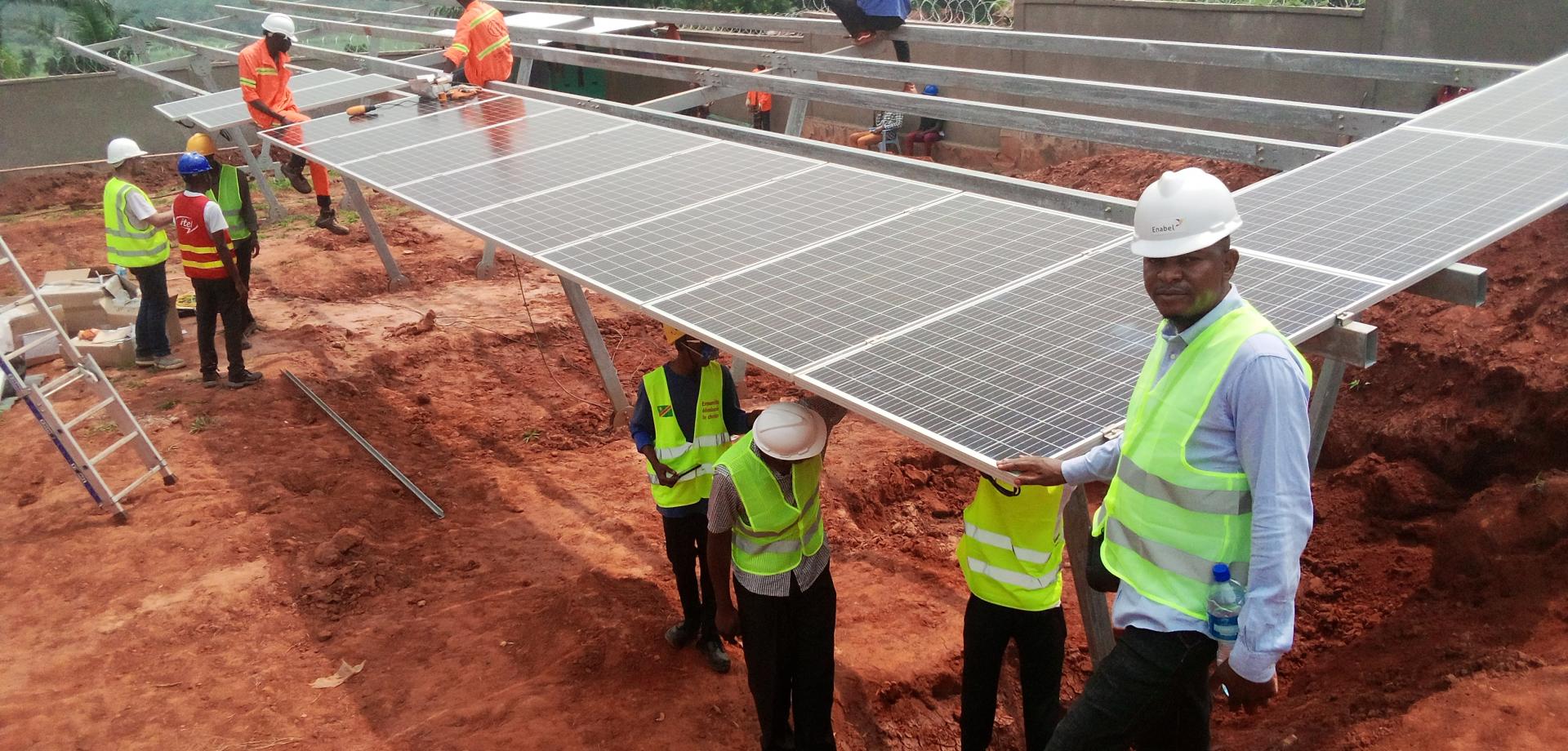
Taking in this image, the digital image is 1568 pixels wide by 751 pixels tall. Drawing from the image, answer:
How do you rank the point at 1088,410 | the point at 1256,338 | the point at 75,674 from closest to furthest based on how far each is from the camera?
the point at 1256,338
the point at 1088,410
the point at 75,674

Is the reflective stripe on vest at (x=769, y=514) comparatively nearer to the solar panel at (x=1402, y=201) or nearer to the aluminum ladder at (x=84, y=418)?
the solar panel at (x=1402, y=201)

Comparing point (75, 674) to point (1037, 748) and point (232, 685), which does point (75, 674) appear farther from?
point (1037, 748)

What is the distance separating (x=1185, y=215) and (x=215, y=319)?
31.7ft

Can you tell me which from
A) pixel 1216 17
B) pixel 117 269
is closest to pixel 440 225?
pixel 117 269

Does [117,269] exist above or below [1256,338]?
below

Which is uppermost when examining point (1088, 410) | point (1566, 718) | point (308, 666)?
point (1088, 410)

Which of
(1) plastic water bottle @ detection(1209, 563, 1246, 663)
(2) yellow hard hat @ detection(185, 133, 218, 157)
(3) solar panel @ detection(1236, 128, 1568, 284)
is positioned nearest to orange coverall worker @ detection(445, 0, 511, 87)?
(2) yellow hard hat @ detection(185, 133, 218, 157)

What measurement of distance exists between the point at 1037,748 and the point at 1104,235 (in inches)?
94.6

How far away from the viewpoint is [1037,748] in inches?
202

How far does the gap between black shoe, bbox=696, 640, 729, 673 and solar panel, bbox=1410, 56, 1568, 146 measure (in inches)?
201

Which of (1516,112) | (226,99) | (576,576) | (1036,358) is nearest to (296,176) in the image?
(226,99)

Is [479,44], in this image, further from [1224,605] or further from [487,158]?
[1224,605]

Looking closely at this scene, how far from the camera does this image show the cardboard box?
1103 cm

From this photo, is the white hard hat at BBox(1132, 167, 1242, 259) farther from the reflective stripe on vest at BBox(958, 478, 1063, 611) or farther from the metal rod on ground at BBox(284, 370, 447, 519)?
the metal rod on ground at BBox(284, 370, 447, 519)
